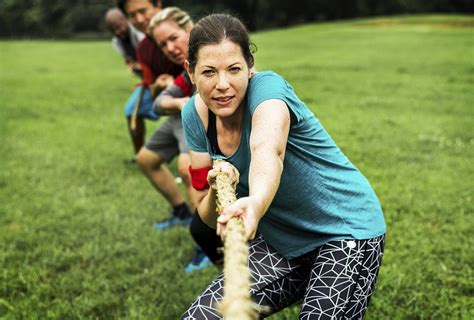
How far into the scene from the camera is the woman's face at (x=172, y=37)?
13.6 ft

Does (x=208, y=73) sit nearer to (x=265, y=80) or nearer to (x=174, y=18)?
(x=265, y=80)

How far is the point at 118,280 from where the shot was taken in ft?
14.3

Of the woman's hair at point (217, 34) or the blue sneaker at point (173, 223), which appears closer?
the woman's hair at point (217, 34)

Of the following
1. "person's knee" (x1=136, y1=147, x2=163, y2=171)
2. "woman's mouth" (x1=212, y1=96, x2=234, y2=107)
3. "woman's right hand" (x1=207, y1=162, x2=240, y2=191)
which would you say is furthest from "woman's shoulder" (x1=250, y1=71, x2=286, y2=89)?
"person's knee" (x1=136, y1=147, x2=163, y2=171)

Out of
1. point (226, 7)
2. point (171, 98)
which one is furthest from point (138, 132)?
point (226, 7)

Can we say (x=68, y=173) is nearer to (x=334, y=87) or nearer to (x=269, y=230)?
(x=269, y=230)

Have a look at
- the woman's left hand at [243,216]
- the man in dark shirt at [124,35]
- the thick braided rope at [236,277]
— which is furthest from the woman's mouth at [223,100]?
the man in dark shirt at [124,35]

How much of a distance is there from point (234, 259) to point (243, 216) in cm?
26

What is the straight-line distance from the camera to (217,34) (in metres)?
2.27

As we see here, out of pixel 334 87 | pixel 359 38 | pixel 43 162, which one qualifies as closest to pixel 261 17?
pixel 359 38

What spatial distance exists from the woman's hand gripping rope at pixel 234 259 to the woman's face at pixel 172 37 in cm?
253

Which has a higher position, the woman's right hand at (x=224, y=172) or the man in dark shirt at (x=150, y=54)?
the woman's right hand at (x=224, y=172)

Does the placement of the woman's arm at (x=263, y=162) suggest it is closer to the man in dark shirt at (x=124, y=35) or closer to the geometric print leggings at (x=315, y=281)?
the geometric print leggings at (x=315, y=281)

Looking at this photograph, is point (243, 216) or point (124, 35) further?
point (124, 35)
